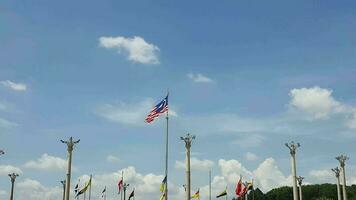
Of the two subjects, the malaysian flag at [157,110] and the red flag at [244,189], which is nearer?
the malaysian flag at [157,110]

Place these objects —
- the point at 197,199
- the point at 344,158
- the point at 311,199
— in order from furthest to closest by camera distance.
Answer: the point at 311,199, the point at 197,199, the point at 344,158

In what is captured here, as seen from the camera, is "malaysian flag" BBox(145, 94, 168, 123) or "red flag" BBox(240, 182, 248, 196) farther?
"red flag" BBox(240, 182, 248, 196)

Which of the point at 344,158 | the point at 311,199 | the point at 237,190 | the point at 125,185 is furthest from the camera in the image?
the point at 311,199

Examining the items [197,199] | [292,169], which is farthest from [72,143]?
[197,199]

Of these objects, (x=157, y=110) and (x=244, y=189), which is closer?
(x=157, y=110)

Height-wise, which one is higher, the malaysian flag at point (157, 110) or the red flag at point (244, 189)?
the malaysian flag at point (157, 110)

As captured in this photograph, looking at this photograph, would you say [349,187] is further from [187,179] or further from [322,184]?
[187,179]

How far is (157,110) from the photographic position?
44.8 meters

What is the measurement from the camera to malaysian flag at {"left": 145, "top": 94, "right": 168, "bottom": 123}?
146 feet

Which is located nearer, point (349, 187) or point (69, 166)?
point (69, 166)

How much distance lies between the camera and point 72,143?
49.1 m

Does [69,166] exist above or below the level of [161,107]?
below

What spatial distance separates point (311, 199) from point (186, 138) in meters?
123

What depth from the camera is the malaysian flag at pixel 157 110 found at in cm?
4447
